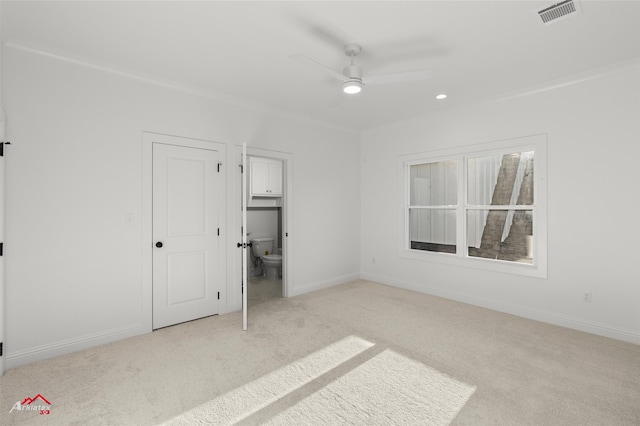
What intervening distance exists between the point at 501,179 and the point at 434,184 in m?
0.96

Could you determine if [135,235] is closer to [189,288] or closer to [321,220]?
[189,288]

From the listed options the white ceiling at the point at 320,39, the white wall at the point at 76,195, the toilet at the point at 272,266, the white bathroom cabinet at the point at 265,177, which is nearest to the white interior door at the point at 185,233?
the white wall at the point at 76,195

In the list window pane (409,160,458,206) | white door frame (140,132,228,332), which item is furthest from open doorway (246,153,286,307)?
window pane (409,160,458,206)

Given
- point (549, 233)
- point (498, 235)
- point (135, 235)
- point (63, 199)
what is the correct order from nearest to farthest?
1. point (63, 199)
2. point (135, 235)
3. point (549, 233)
4. point (498, 235)

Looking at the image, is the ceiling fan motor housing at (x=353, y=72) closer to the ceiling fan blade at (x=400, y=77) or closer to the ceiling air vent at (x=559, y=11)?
the ceiling fan blade at (x=400, y=77)

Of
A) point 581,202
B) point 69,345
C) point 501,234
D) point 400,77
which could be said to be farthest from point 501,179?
point 69,345

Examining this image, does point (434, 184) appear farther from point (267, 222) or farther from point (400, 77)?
point (267, 222)

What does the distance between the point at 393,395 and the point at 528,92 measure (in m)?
3.66

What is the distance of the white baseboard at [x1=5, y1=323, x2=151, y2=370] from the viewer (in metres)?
2.65

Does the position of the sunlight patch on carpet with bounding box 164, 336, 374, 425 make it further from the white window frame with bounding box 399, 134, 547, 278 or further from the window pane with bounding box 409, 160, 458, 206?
the window pane with bounding box 409, 160, 458, 206

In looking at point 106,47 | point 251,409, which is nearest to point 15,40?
point 106,47

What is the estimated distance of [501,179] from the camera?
4.14 metres

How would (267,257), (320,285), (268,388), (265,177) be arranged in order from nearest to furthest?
(268,388) < (320,285) < (267,257) < (265,177)

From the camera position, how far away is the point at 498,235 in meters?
4.19
